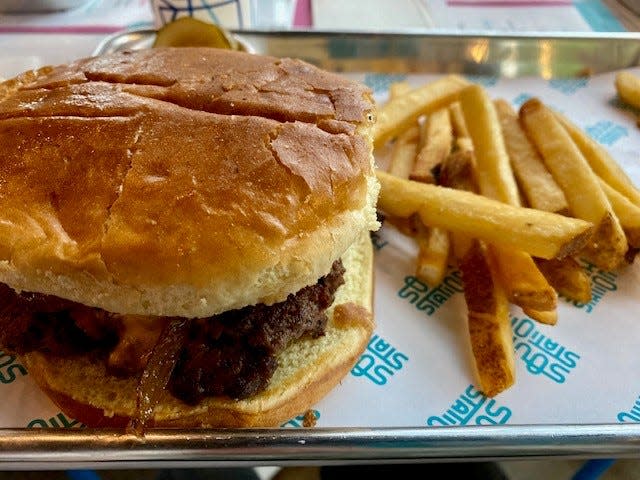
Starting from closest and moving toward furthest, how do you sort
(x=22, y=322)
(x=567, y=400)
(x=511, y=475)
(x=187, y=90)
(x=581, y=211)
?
(x=22, y=322) < (x=187, y=90) < (x=567, y=400) < (x=581, y=211) < (x=511, y=475)

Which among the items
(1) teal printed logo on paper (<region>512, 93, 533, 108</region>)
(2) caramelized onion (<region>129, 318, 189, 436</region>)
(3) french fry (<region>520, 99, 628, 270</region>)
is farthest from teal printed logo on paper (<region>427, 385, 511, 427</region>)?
(1) teal printed logo on paper (<region>512, 93, 533, 108</region>)

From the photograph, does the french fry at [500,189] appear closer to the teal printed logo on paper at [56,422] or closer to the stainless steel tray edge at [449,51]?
the stainless steel tray edge at [449,51]

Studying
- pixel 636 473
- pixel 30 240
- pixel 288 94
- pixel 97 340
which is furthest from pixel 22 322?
pixel 636 473

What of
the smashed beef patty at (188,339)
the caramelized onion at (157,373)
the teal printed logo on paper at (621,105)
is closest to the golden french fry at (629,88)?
the teal printed logo on paper at (621,105)

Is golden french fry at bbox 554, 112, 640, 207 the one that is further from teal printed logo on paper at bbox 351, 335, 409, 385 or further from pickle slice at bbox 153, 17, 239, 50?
pickle slice at bbox 153, 17, 239, 50

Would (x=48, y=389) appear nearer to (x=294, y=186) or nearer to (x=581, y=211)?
(x=294, y=186)

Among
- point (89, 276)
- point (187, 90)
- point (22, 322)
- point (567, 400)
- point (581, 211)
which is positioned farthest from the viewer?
point (581, 211)
